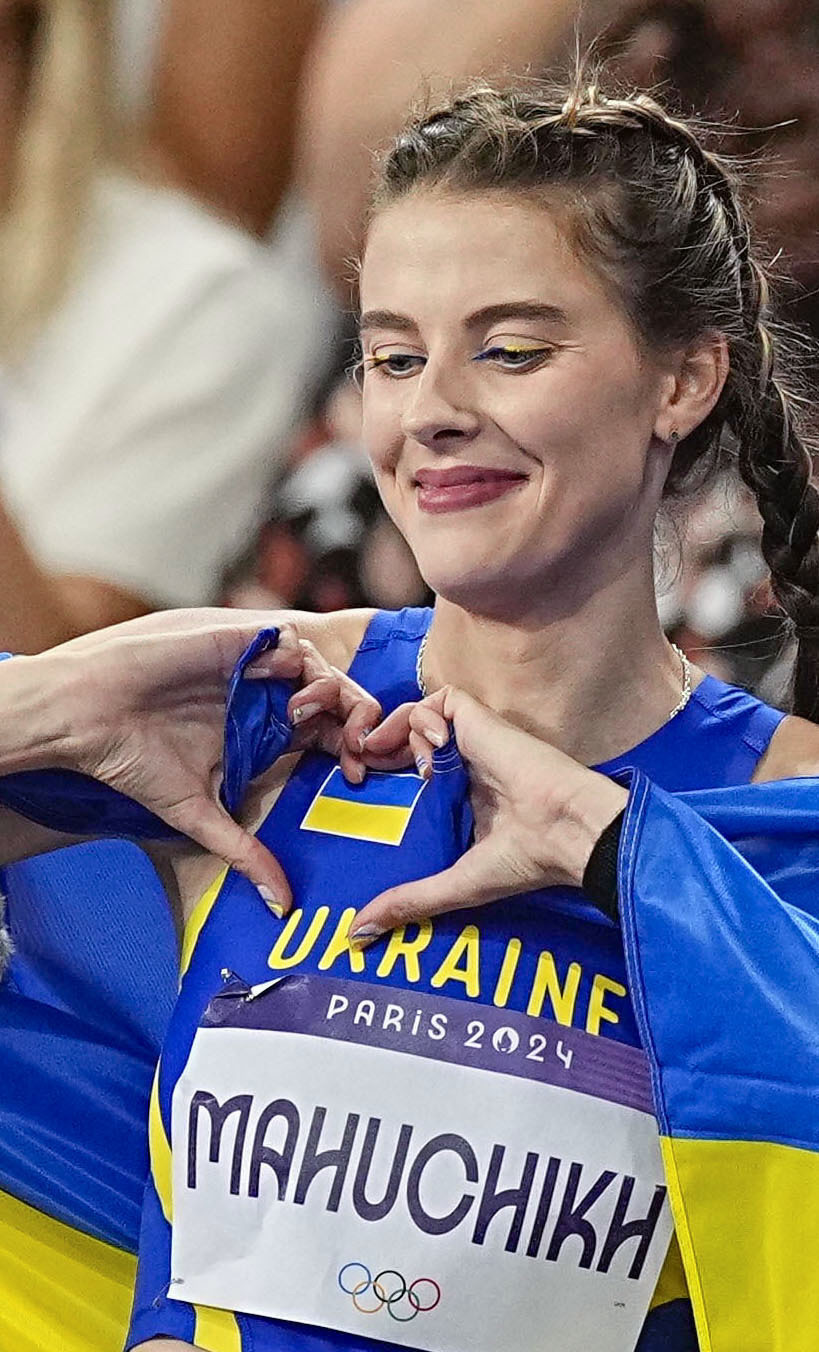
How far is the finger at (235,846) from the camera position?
53.2 inches

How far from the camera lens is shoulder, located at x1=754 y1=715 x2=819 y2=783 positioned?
56.1 inches

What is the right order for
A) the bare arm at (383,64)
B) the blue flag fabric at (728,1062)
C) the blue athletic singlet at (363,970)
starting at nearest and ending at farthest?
the blue flag fabric at (728,1062) < the blue athletic singlet at (363,970) < the bare arm at (383,64)

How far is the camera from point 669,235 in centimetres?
141

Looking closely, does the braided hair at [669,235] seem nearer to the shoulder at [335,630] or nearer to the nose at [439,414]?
the nose at [439,414]

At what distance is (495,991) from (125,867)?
0.39 meters

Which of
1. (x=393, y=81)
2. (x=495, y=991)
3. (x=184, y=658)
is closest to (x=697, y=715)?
(x=495, y=991)

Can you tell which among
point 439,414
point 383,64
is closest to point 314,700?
point 439,414

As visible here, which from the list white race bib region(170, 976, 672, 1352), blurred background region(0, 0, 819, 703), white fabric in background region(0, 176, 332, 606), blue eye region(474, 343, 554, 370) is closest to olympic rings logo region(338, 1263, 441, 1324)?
white race bib region(170, 976, 672, 1352)

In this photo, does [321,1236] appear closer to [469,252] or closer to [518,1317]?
[518,1317]

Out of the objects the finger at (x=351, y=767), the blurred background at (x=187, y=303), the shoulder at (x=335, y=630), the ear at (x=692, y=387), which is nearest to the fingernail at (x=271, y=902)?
the finger at (x=351, y=767)

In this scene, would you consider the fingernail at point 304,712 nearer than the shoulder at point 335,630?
Yes

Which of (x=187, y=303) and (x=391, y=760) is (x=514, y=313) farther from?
(x=187, y=303)

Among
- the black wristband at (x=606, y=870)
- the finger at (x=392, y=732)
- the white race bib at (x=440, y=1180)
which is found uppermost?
the finger at (x=392, y=732)

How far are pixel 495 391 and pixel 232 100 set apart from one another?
4.82ft
